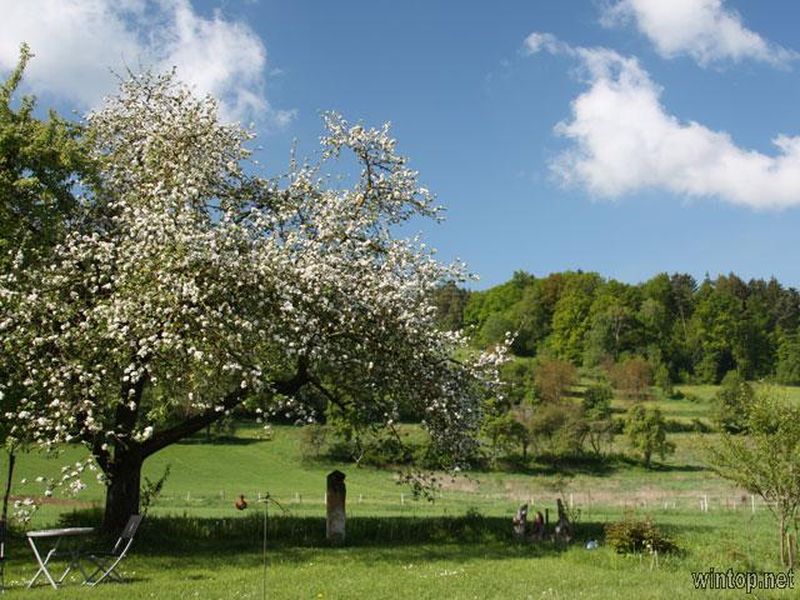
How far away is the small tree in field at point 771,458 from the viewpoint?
20.4 metres

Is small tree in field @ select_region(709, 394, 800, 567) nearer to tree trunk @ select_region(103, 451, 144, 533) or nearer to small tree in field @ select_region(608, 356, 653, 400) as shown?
tree trunk @ select_region(103, 451, 144, 533)

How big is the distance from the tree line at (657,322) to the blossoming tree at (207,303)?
11955cm

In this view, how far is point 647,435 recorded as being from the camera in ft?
270

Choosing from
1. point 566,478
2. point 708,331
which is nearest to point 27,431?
point 566,478

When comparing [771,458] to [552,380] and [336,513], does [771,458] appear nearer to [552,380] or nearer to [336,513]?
[336,513]

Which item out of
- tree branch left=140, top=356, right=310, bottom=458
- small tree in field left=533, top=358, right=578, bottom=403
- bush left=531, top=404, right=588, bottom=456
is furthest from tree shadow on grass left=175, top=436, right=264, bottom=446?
tree branch left=140, top=356, right=310, bottom=458

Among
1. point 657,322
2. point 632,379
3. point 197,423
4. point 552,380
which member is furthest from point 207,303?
point 657,322

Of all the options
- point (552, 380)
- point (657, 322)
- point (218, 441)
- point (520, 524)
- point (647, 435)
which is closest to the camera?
point (520, 524)

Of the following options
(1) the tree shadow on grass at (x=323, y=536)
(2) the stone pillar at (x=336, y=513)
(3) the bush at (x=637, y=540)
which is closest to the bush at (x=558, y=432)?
(1) the tree shadow on grass at (x=323, y=536)

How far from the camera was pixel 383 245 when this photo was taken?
24.2 m

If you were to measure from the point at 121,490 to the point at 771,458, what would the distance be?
60.0ft

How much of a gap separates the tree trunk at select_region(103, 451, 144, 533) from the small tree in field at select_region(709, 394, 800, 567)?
1683 centimetres

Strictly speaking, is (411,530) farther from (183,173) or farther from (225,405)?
(183,173)

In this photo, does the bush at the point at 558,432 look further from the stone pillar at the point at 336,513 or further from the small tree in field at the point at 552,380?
the stone pillar at the point at 336,513
